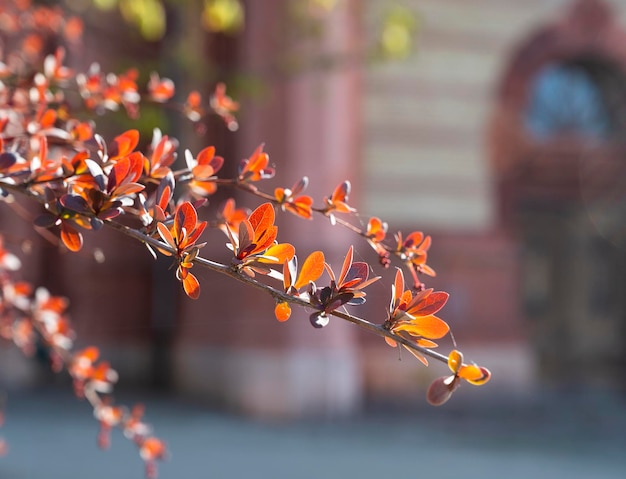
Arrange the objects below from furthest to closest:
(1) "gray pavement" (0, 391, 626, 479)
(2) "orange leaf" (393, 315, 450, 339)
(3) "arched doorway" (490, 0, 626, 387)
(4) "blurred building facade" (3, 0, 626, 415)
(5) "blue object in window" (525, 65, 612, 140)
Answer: (5) "blue object in window" (525, 65, 612, 140) < (3) "arched doorway" (490, 0, 626, 387) < (4) "blurred building facade" (3, 0, 626, 415) < (1) "gray pavement" (0, 391, 626, 479) < (2) "orange leaf" (393, 315, 450, 339)

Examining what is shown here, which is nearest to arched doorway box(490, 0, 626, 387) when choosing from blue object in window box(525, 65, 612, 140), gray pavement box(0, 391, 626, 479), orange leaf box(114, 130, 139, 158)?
blue object in window box(525, 65, 612, 140)

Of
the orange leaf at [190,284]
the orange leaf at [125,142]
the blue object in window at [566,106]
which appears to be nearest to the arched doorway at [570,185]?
the blue object in window at [566,106]

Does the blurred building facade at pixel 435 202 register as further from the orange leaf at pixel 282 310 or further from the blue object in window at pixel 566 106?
the orange leaf at pixel 282 310

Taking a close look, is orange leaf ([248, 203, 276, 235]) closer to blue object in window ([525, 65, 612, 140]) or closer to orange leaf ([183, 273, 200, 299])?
orange leaf ([183, 273, 200, 299])

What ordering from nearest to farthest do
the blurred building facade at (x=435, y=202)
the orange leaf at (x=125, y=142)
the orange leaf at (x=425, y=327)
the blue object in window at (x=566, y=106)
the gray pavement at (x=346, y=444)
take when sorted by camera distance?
1. the orange leaf at (x=425, y=327)
2. the orange leaf at (x=125, y=142)
3. the gray pavement at (x=346, y=444)
4. the blurred building facade at (x=435, y=202)
5. the blue object in window at (x=566, y=106)

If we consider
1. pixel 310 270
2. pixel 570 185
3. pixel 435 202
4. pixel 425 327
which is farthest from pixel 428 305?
pixel 570 185

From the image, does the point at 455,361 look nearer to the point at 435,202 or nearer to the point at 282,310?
the point at 282,310

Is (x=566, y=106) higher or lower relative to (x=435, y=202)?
higher
